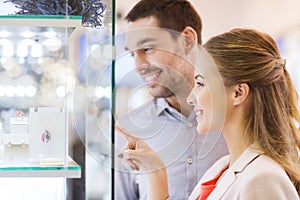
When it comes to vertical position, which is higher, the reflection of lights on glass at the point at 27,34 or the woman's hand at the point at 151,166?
the reflection of lights on glass at the point at 27,34

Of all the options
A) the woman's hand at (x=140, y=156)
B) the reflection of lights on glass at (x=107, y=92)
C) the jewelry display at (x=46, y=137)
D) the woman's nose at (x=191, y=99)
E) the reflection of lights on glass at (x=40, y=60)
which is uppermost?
the reflection of lights on glass at (x=40, y=60)

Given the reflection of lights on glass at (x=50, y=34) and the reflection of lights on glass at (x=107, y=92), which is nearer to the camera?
the reflection of lights on glass at (x=50, y=34)

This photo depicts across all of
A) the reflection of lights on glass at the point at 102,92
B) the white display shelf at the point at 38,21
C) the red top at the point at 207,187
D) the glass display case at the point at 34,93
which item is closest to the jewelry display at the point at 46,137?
the glass display case at the point at 34,93

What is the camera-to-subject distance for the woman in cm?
174

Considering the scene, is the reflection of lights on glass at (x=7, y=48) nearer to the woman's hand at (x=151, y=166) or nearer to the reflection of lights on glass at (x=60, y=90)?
the reflection of lights on glass at (x=60, y=90)

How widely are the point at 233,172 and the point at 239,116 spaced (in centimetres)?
20

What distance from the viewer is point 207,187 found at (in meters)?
1.76

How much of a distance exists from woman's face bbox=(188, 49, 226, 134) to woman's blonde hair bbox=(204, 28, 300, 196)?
0.09ft

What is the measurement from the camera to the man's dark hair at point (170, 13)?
177cm

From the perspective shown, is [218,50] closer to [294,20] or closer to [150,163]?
[294,20]

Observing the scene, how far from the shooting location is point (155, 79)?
1776 millimetres

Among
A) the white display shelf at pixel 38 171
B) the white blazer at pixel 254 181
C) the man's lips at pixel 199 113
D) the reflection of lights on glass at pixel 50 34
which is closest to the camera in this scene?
the white display shelf at pixel 38 171

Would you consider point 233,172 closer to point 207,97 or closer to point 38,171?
point 207,97

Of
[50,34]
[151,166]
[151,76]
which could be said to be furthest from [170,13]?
[151,166]
